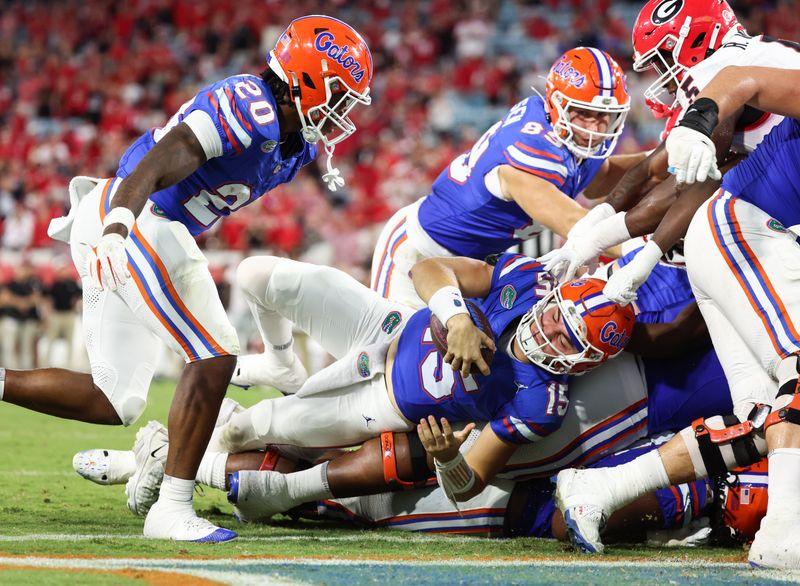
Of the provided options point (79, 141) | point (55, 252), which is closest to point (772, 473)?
point (55, 252)

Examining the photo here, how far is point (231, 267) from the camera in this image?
11.5m

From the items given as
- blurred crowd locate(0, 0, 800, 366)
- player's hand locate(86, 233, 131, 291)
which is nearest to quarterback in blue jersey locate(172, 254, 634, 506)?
player's hand locate(86, 233, 131, 291)

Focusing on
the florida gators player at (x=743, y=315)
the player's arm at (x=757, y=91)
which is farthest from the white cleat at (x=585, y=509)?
the player's arm at (x=757, y=91)

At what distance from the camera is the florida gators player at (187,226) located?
3.47 m

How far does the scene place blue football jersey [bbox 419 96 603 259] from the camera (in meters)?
4.57

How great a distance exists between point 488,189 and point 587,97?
559 millimetres

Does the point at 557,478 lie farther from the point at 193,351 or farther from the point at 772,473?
the point at 193,351

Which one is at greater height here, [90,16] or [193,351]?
[90,16]

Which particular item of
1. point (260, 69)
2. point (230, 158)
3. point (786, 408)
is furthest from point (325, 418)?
point (260, 69)

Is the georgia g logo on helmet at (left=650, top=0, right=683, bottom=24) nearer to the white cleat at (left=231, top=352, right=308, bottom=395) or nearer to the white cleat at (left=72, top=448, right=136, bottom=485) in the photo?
the white cleat at (left=231, top=352, right=308, bottom=395)

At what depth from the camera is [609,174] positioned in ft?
16.7

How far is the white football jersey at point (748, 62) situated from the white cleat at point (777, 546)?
1153mm

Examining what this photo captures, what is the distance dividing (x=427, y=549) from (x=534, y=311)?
33.5 inches

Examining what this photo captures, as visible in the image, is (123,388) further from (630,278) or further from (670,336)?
(670,336)
